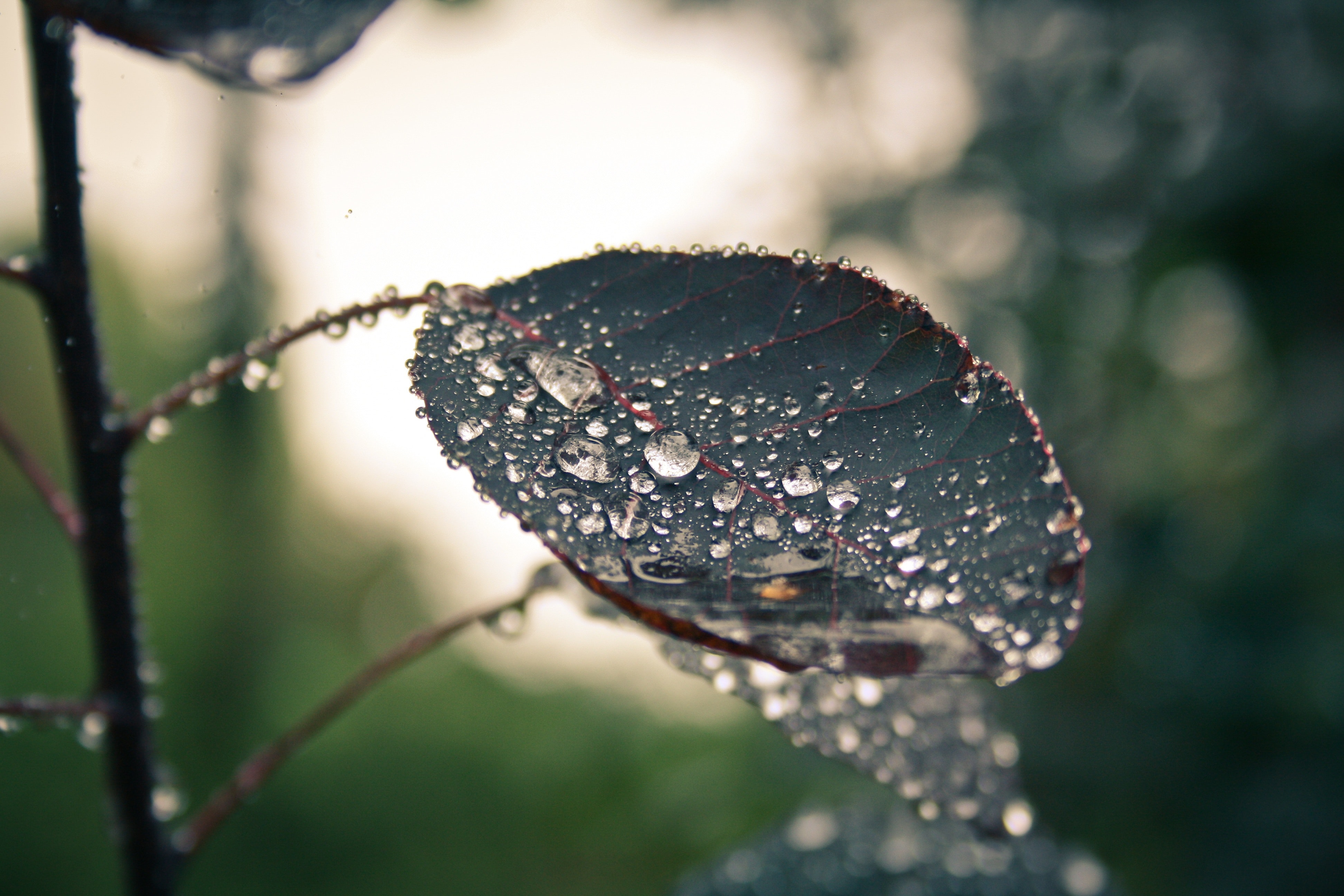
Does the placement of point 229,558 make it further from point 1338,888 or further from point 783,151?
point 1338,888

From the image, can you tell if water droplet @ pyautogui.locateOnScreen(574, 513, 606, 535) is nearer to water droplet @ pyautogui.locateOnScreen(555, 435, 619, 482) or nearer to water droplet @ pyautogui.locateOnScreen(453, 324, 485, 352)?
water droplet @ pyautogui.locateOnScreen(555, 435, 619, 482)

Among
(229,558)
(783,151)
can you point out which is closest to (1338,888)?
(783,151)

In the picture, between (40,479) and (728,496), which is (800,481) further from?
(40,479)

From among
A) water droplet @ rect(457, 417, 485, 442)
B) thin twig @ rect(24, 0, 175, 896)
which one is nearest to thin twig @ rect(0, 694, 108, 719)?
thin twig @ rect(24, 0, 175, 896)

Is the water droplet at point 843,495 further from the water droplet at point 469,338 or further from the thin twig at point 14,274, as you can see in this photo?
the thin twig at point 14,274

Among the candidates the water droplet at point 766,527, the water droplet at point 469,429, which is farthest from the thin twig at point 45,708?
the water droplet at point 766,527

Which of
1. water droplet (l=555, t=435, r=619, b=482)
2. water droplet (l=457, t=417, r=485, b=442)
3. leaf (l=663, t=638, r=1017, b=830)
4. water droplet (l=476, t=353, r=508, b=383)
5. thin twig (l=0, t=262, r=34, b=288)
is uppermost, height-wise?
water droplet (l=476, t=353, r=508, b=383)
